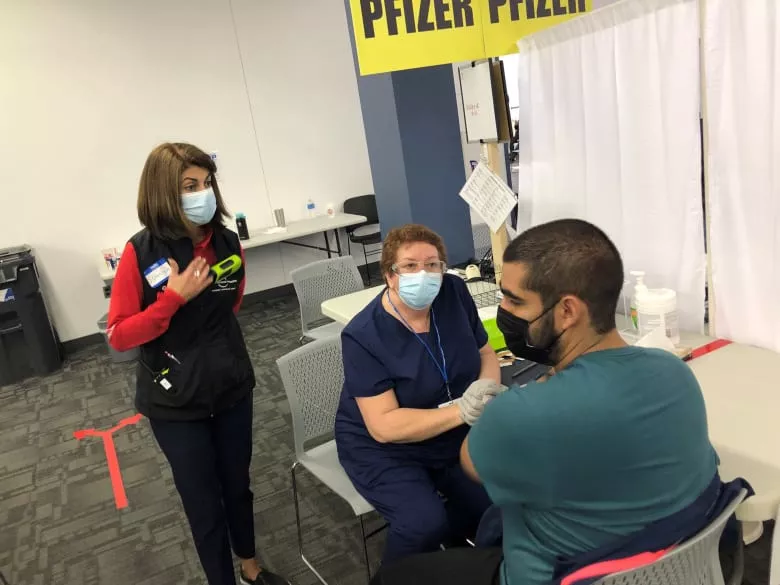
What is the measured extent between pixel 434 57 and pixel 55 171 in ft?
13.2

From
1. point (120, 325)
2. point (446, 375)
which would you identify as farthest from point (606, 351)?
point (120, 325)

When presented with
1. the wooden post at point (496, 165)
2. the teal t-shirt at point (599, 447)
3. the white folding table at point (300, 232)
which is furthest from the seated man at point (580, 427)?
the white folding table at point (300, 232)

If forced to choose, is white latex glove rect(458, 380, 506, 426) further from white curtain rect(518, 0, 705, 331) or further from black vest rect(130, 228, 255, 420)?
white curtain rect(518, 0, 705, 331)

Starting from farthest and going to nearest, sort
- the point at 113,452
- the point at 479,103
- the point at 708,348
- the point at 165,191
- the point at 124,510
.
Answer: the point at 113,452 → the point at 124,510 → the point at 479,103 → the point at 708,348 → the point at 165,191

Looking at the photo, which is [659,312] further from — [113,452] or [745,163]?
[113,452]

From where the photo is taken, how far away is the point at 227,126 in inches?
216

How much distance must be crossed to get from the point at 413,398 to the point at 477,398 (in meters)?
0.27

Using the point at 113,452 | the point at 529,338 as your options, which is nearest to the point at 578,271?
the point at 529,338

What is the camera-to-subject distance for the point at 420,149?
11.0 feet

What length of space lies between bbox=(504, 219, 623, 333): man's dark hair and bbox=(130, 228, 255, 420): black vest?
3.22ft

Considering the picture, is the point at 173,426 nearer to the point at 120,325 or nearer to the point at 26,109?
the point at 120,325

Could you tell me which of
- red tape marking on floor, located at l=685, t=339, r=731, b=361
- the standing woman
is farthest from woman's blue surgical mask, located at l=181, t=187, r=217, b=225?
red tape marking on floor, located at l=685, t=339, r=731, b=361

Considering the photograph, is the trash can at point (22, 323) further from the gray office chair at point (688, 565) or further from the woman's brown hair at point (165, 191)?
the gray office chair at point (688, 565)

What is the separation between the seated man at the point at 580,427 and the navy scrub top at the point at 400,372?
0.59 meters
